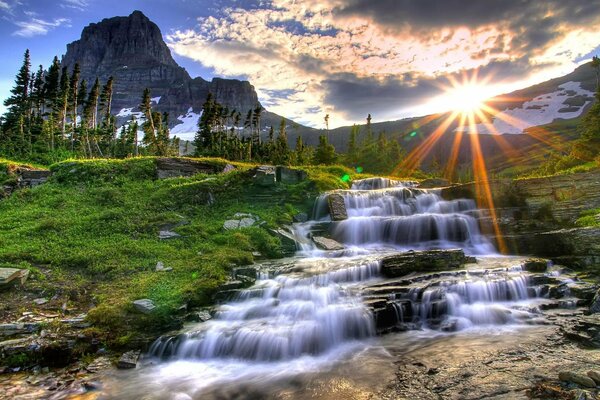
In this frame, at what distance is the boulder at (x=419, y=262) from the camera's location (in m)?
14.3

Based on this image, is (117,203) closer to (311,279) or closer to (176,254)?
(176,254)

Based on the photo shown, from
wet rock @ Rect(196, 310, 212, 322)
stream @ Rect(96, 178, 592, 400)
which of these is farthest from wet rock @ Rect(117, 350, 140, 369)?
wet rock @ Rect(196, 310, 212, 322)

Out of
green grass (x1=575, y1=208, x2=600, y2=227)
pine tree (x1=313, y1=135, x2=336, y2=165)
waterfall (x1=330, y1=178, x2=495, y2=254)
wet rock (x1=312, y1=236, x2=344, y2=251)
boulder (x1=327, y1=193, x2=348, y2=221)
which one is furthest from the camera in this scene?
pine tree (x1=313, y1=135, x2=336, y2=165)

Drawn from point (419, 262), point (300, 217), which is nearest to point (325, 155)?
point (300, 217)

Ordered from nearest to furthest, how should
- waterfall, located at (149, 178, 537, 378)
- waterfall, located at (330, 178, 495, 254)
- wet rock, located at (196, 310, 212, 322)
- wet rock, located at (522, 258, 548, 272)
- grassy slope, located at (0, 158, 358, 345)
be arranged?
waterfall, located at (149, 178, 537, 378), wet rock, located at (196, 310, 212, 322), grassy slope, located at (0, 158, 358, 345), wet rock, located at (522, 258, 548, 272), waterfall, located at (330, 178, 495, 254)

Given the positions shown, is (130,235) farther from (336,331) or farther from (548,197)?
(548,197)

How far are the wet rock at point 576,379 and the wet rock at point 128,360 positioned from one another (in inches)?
392

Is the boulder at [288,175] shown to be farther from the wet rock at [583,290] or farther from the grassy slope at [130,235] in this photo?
the wet rock at [583,290]

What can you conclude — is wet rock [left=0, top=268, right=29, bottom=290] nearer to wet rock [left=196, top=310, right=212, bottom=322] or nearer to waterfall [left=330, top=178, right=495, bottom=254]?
wet rock [left=196, top=310, right=212, bottom=322]

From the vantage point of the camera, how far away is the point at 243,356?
10.4 metres

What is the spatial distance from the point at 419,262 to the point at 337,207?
32.5 ft

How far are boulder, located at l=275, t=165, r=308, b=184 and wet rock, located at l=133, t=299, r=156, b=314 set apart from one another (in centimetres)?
1605

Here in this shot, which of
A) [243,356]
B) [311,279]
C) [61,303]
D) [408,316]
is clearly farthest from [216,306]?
[408,316]

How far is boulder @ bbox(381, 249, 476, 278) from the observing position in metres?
14.3
